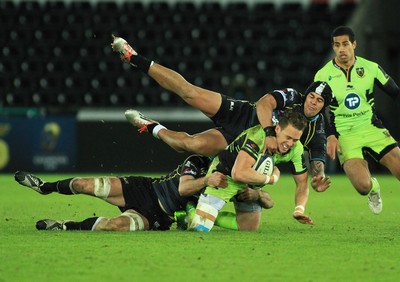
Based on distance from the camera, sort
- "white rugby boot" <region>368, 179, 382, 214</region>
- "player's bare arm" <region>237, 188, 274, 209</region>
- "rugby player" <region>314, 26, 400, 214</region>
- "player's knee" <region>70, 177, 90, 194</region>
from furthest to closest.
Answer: "white rugby boot" <region>368, 179, 382, 214</region> → "rugby player" <region>314, 26, 400, 214</region> → "player's knee" <region>70, 177, 90, 194</region> → "player's bare arm" <region>237, 188, 274, 209</region>

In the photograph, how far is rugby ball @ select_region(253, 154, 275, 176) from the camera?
7960 millimetres

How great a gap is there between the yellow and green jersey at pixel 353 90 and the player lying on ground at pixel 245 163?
1511 mm

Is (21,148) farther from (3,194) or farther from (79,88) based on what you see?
(3,194)

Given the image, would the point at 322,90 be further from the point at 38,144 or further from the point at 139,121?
the point at 38,144

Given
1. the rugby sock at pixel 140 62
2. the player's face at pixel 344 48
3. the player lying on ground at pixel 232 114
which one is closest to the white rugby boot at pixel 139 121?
the player lying on ground at pixel 232 114

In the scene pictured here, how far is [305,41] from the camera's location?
2275 centimetres

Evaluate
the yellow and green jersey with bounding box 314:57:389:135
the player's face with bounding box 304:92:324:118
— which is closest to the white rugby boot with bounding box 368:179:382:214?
the yellow and green jersey with bounding box 314:57:389:135

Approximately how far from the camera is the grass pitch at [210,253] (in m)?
5.74

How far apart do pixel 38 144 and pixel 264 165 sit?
37.3 ft

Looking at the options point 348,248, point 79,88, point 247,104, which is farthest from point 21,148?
point 348,248

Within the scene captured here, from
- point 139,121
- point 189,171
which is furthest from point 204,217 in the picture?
point 139,121

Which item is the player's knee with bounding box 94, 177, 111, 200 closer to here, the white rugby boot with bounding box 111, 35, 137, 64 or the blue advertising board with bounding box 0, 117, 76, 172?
the white rugby boot with bounding box 111, 35, 137, 64

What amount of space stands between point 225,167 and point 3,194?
632cm

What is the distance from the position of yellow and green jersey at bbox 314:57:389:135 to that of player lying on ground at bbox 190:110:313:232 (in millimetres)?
1511
